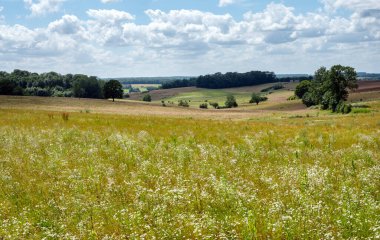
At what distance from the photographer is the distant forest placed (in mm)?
106750

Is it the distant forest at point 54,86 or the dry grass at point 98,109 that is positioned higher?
the distant forest at point 54,86

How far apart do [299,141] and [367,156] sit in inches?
223

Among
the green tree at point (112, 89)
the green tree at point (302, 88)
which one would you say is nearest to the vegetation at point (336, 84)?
the green tree at point (302, 88)

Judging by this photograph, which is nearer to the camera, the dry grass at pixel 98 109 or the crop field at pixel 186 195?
the crop field at pixel 186 195

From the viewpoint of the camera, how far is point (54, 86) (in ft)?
479

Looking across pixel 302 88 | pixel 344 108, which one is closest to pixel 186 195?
pixel 344 108

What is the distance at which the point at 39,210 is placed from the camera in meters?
8.02

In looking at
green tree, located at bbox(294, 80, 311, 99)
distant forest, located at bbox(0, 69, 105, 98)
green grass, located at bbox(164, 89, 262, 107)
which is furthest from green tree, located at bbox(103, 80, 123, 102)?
green tree, located at bbox(294, 80, 311, 99)

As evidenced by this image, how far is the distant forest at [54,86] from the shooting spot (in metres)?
107

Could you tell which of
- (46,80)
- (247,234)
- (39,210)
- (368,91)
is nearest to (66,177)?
(39,210)

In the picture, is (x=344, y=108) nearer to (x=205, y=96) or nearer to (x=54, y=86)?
(x=54, y=86)

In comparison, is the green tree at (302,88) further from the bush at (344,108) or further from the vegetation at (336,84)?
the bush at (344,108)

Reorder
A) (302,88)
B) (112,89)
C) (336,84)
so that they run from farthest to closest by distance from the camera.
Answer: (302,88) < (112,89) < (336,84)

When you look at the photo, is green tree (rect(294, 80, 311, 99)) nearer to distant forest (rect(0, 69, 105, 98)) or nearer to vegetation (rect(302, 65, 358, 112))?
vegetation (rect(302, 65, 358, 112))
